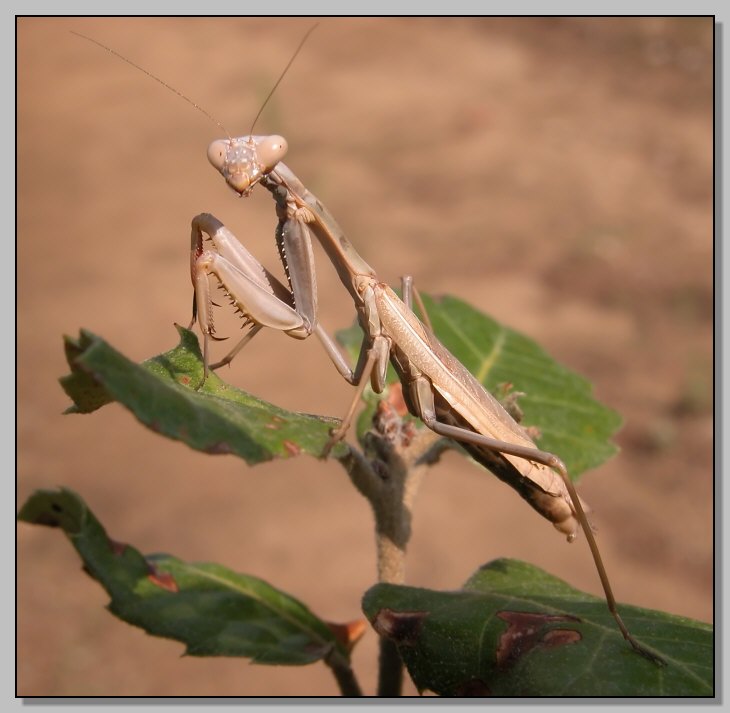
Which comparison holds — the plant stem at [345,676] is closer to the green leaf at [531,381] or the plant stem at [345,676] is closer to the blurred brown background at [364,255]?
the green leaf at [531,381]

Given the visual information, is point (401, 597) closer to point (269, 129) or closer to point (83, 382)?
point (83, 382)

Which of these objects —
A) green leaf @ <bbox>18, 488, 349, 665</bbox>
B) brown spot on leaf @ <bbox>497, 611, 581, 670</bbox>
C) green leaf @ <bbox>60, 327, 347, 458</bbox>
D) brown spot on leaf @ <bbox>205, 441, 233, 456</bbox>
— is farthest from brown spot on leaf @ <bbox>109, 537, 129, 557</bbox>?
brown spot on leaf @ <bbox>497, 611, 581, 670</bbox>

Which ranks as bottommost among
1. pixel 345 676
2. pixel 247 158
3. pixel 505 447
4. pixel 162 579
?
pixel 345 676

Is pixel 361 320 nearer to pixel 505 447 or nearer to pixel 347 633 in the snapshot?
pixel 505 447

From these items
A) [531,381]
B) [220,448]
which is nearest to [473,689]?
[220,448]

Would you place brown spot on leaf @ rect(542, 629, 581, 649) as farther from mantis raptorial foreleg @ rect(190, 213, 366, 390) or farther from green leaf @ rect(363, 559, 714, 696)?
mantis raptorial foreleg @ rect(190, 213, 366, 390)

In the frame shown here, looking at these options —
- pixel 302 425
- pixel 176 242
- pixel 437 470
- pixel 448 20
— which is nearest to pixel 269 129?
pixel 176 242
